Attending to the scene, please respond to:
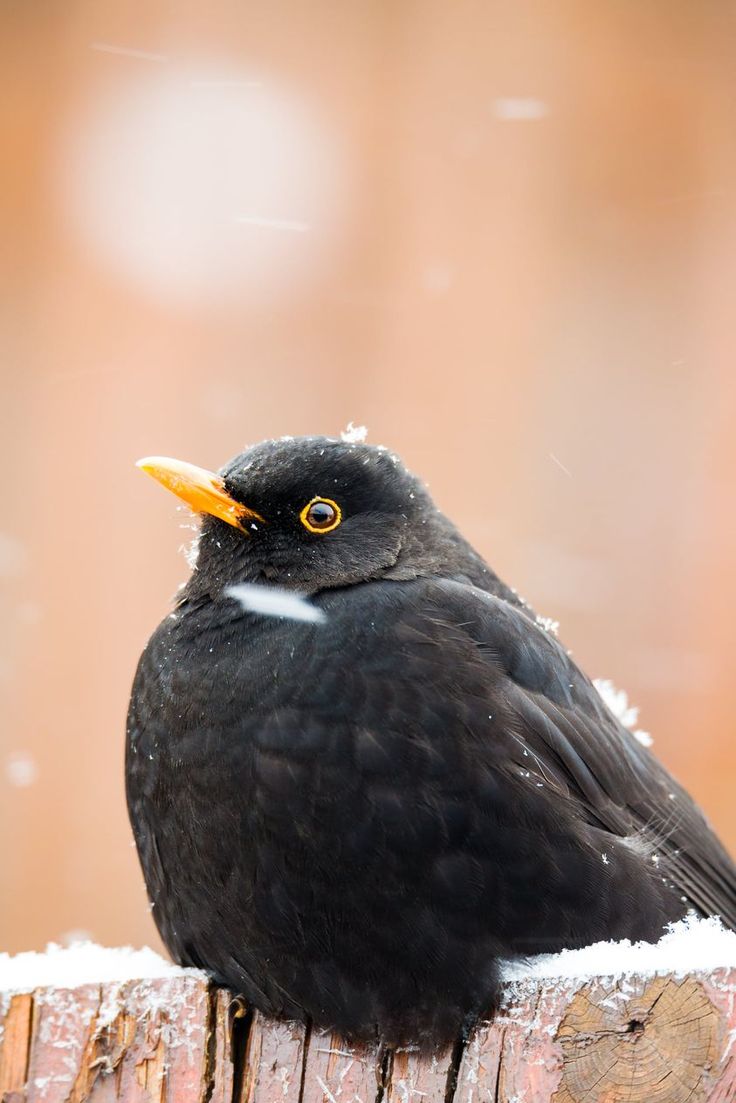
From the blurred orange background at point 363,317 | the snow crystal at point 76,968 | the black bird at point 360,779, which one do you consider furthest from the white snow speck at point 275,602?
the blurred orange background at point 363,317

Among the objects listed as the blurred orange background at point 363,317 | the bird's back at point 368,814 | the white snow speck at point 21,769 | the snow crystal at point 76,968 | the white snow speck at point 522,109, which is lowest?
the snow crystal at point 76,968

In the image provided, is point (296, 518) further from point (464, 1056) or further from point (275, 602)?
point (464, 1056)

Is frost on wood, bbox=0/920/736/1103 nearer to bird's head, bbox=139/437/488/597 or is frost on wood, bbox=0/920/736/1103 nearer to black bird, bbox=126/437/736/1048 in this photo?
black bird, bbox=126/437/736/1048

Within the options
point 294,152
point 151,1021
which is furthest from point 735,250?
point 151,1021

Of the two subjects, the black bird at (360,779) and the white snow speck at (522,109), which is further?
the white snow speck at (522,109)

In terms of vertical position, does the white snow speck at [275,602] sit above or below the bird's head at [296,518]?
below

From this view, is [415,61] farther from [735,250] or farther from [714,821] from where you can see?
[714,821]

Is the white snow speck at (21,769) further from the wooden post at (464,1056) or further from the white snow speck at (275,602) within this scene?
the wooden post at (464,1056)
